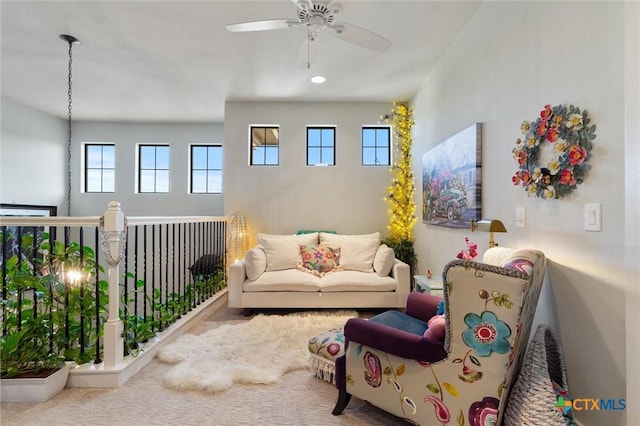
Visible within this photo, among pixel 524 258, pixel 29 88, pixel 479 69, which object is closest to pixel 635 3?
pixel 524 258

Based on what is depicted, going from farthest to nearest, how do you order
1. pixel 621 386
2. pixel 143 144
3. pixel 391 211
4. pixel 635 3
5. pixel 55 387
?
pixel 143 144
pixel 391 211
pixel 55 387
pixel 621 386
pixel 635 3

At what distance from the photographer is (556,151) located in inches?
63.2

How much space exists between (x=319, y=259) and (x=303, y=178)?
145 centimetres

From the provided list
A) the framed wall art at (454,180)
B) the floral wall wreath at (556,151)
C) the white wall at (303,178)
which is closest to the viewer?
the floral wall wreath at (556,151)

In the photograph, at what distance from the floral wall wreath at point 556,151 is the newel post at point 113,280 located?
2615mm

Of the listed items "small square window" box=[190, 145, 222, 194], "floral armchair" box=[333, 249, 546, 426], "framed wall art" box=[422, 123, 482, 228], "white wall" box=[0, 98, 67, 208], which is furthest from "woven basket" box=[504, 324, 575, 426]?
"white wall" box=[0, 98, 67, 208]

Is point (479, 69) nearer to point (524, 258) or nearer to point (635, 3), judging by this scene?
point (635, 3)

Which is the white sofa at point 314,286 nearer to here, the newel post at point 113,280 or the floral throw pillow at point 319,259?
the floral throw pillow at point 319,259

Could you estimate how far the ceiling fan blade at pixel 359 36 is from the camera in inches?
81.0

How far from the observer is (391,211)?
4570 millimetres

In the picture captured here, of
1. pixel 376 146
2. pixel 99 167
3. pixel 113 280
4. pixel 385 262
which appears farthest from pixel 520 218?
pixel 99 167

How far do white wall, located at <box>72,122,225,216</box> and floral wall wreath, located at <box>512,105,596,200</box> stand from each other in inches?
189

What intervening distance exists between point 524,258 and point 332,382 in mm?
1399

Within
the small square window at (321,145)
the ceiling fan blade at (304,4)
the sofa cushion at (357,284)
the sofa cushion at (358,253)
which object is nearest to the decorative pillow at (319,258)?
the sofa cushion at (358,253)
